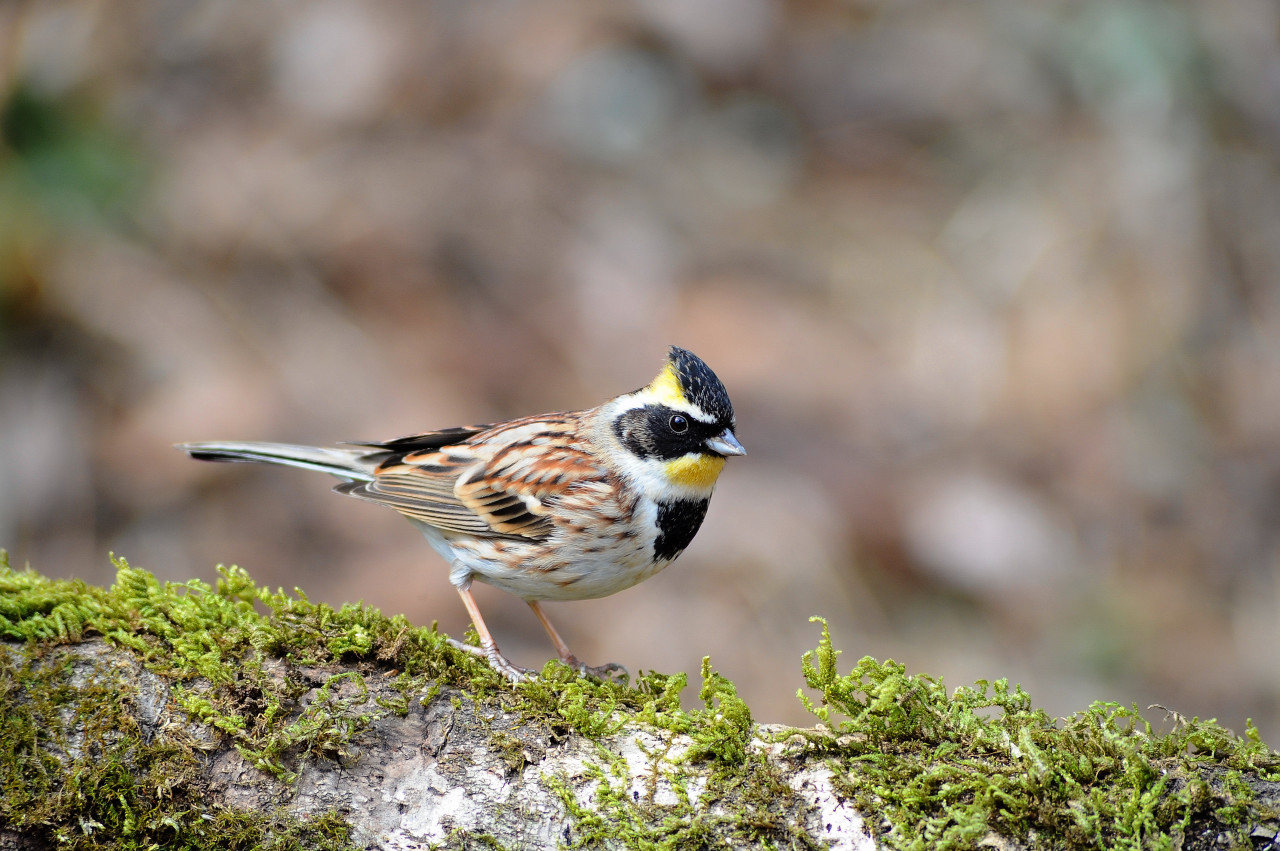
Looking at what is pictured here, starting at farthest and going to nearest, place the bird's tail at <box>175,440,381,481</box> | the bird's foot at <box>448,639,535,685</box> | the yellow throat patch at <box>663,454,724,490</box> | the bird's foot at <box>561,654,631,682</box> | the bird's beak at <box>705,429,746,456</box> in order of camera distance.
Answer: the bird's tail at <box>175,440,381,481</box> < the yellow throat patch at <box>663,454,724,490</box> < the bird's beak at <box>705,429,746,456</box> < the bird's foot at <box>561,654,631,682</box> < the bird's foot at <box>448,639,535,685</box>

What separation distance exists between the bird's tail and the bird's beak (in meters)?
1.95

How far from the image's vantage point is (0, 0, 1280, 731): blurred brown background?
8141 millimetres

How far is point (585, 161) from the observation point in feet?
36.6

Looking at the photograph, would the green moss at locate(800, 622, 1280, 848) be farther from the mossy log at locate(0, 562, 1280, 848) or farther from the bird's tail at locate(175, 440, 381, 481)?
the bird's tail at locate(175, 440, 381, 481)

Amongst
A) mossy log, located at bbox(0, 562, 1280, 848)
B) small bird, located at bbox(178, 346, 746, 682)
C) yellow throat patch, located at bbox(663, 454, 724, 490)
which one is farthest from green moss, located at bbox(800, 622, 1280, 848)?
yellow throat patch, located at bbox(663, 454, 724, 490)

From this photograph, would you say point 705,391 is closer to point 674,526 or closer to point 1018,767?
point 674,526

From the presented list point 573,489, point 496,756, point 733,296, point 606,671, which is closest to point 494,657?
point 606,671

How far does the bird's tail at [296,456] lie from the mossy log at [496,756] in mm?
1597

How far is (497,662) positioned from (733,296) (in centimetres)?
678

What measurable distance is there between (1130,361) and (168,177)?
910 cm

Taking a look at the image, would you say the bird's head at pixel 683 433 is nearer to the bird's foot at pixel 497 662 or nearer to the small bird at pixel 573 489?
the small bird at pixel 573 489

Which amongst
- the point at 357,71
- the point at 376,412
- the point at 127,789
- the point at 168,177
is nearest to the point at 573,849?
the point at 127,789

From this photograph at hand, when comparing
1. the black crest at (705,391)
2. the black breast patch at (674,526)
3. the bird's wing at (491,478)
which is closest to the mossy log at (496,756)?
the black breast patch at (674,526)

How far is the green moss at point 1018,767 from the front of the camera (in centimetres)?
280
